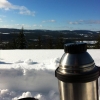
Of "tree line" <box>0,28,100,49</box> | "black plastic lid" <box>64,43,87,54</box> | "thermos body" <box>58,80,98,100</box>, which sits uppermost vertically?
"black plastic lid" <box>64,43,87,54</box>

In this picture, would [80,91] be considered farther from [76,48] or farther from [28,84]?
[28,84]

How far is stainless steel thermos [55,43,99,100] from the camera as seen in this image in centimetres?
120

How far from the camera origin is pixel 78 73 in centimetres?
119

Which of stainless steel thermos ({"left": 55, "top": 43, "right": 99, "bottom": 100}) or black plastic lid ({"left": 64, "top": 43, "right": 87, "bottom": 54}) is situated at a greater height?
black plastic lid ({"left": 64, "top": 43, "right": 87, "bottom": 54})

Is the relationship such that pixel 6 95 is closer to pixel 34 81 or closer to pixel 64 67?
pixel 34 81

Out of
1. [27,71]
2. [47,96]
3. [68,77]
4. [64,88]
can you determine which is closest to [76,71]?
[68,77]

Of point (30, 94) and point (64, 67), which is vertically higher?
point (64, 67)

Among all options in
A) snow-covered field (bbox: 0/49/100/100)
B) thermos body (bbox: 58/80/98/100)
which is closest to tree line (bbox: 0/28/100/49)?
snow-covered field (bbox: 0/49/100/100)

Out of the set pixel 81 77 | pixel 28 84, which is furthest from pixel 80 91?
pixel 28 84

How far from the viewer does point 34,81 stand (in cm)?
379

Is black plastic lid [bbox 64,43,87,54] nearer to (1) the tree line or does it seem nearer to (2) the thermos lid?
(2) the thermos lid

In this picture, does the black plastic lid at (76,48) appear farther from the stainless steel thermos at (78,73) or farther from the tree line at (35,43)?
the tree line at (35,43)

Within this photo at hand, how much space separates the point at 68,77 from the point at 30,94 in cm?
229

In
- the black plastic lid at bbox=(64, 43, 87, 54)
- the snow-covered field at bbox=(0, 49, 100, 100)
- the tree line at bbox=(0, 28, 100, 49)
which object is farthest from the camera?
the tree line at bbox=(0, 28, 100, 49)
